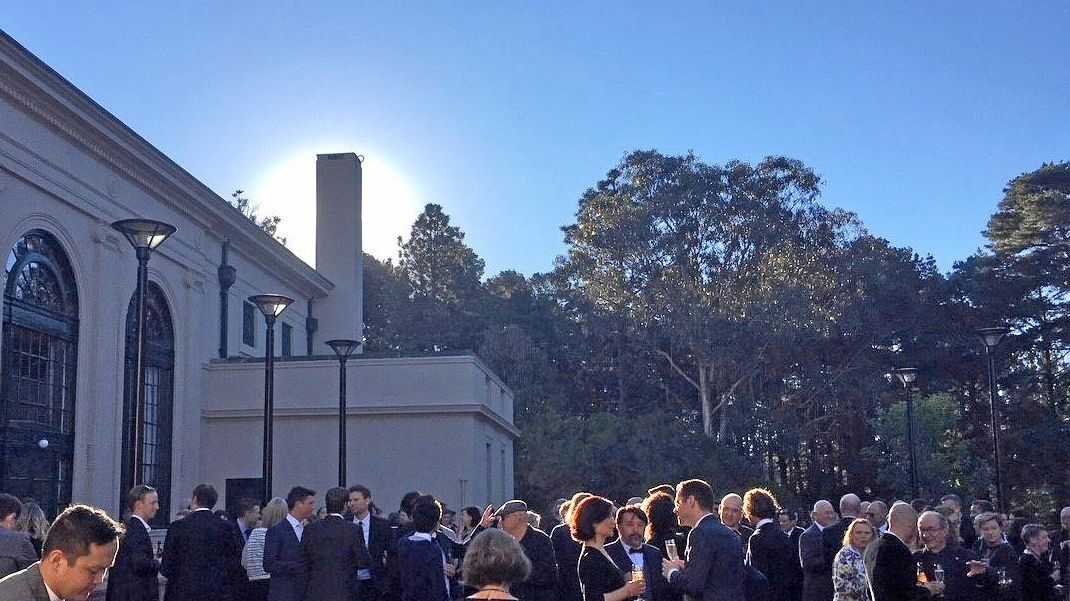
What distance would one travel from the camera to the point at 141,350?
14.1m

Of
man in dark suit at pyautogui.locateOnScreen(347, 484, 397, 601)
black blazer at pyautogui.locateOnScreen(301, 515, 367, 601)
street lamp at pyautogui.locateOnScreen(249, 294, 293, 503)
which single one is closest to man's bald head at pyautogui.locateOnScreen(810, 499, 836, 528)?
man in dark suit at pyautogui.locateOnScreen(347, 484, 397, 601)

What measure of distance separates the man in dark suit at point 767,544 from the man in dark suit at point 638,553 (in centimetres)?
198

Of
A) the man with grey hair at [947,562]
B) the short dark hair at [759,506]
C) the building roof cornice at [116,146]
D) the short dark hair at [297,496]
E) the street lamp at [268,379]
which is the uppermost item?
the building roof cornice at [116,146]

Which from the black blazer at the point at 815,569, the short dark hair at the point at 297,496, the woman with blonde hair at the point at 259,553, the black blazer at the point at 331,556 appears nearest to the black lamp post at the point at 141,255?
the woman with blonde hair at the point at 259,553

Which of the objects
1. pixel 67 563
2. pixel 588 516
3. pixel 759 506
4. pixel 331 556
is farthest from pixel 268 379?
pixel 67 563

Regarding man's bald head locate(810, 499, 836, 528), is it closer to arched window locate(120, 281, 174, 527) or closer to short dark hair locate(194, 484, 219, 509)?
short dark hair locate(194, 484, 219, 509)

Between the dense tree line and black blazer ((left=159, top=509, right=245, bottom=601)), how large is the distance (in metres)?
34.8

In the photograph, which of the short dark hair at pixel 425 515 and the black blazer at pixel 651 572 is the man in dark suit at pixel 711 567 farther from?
the short dark hair at pixel 425 515

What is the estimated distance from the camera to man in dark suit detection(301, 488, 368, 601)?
10.5 metres

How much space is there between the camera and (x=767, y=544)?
10.2 m

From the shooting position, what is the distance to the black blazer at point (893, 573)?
7.93m

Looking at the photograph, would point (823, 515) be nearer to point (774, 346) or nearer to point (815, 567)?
point (815, 567)

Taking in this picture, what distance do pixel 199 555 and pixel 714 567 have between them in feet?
16.4

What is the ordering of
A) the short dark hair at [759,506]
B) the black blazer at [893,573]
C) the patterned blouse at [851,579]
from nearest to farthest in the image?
the patterned blouse at [851,579], the black blazer at [893,573], the short dark hair at [759,506]
